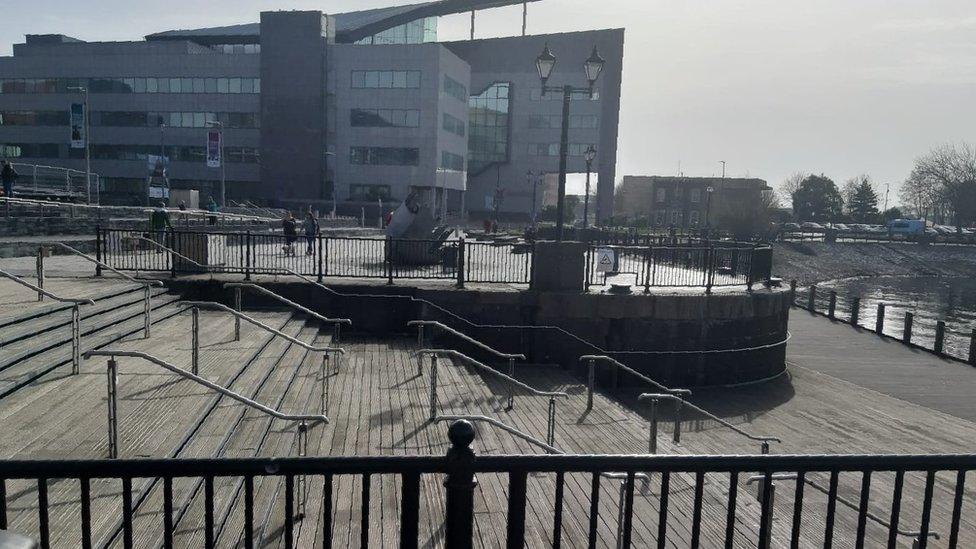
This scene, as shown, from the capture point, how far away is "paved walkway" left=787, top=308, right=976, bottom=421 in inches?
713

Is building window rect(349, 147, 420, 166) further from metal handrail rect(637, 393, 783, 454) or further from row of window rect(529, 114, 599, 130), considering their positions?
metal handrail rect(637, 393, 783, 454)

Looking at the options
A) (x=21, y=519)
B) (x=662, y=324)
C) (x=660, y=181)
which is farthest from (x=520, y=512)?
(x=660, y=181)

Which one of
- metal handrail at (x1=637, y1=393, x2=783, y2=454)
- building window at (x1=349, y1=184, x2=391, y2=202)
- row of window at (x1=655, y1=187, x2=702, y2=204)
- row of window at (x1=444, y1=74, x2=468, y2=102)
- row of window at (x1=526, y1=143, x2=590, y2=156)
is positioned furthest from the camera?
row of window at (x1=655, y1=187, x2=702, y2=204)

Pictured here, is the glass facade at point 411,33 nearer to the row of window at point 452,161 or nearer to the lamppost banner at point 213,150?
the row of window at point 452,161

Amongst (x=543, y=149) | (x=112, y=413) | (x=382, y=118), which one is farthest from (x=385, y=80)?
(x=112, y=413)

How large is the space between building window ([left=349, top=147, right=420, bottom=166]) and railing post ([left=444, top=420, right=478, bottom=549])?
6307cm

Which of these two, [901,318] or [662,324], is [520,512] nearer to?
[662,324]

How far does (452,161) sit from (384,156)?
7952 mm

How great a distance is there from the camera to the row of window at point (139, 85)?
223 ft

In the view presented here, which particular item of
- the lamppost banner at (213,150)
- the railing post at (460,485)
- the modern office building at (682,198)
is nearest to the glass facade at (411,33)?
the lamppost banner at (213,150)

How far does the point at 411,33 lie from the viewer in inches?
3307

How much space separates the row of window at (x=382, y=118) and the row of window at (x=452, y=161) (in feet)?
15.6

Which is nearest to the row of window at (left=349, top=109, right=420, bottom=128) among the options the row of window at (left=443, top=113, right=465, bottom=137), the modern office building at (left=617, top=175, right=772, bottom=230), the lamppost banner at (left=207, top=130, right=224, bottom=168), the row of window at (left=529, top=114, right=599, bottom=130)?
the row of window at (left=443, top=113, right=465, bottom=137)

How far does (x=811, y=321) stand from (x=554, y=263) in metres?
21.3
